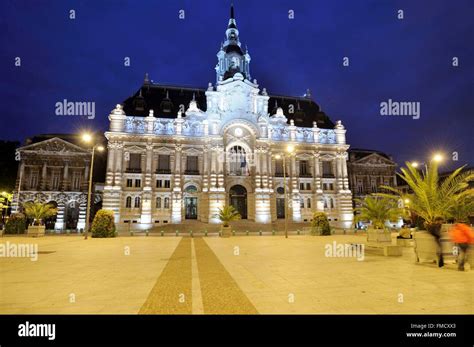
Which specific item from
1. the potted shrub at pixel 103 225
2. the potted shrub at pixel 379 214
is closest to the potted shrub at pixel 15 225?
the potted shrub at pixel 103 225

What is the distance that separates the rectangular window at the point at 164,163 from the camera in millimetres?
43422

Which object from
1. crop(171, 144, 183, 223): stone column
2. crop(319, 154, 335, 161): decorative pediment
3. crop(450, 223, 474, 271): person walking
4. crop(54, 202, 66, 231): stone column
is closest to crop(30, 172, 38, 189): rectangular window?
crop(54, 202, 66, 231): stone column

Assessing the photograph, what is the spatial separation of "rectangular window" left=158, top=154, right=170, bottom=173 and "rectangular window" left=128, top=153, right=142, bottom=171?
10.3 ft

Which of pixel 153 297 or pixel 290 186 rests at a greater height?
pixel 290 186

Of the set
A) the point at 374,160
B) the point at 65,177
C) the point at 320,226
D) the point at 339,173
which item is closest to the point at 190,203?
the point at 65,177

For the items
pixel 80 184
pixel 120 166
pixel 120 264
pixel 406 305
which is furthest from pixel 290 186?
pixel 406 305

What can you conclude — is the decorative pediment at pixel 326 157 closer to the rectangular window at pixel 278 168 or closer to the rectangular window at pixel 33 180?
the rectangular window at pixel 278 168

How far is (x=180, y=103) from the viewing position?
49.8 metres

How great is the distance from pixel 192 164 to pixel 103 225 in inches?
853

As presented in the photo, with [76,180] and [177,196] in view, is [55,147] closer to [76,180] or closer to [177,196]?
[76,180]

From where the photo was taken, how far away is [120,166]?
41.7 m

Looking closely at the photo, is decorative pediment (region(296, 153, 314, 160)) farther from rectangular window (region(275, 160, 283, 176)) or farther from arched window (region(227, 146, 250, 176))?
arched window (region(227, 146, 250, 176))

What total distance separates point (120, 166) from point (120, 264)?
35.0m

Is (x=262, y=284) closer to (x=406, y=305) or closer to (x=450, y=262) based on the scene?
(x=406, y=305)
